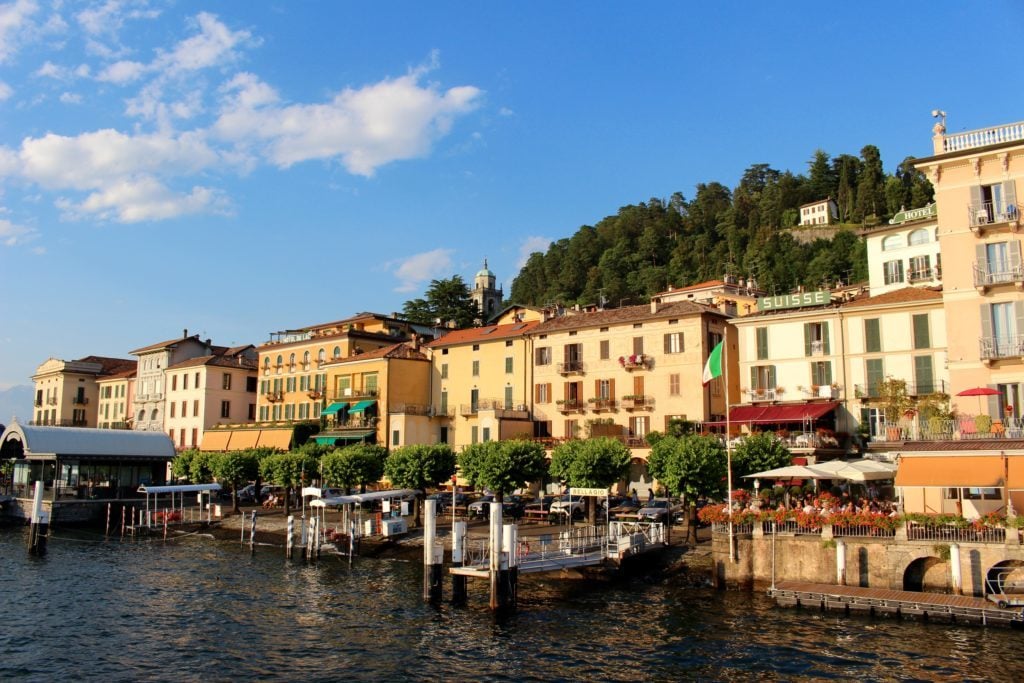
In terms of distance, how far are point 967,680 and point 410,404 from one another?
53.7 m

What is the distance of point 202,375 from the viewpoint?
306ft

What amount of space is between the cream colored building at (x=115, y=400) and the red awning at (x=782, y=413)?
8255 cm

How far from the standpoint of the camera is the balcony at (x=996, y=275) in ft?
119

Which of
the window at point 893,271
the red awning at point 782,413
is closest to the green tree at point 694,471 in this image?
the red awning at point 782,413

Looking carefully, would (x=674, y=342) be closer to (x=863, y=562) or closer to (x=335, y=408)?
(x=863, y=562)

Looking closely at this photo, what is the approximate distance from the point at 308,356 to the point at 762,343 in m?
47.6

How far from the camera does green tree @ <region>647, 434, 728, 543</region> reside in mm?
41281

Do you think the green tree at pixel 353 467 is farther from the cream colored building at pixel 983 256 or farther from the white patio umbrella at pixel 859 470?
the cream colored building at pixel 983 256

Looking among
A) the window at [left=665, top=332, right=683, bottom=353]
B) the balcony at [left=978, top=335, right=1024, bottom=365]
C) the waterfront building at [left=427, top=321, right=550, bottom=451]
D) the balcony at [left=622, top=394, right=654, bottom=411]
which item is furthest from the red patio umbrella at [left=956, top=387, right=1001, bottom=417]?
the waterfront building at [left=427, top=321, right=550, bottom=451]

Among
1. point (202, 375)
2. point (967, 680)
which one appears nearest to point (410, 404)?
point (202, 375)

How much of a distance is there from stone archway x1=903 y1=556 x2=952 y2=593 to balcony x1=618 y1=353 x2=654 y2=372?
28511 mm

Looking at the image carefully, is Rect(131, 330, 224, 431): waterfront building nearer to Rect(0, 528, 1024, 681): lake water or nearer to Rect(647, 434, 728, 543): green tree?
Rect(0, 528, 1024, 681): lake water

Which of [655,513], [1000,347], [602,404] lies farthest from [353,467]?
[1000,347]

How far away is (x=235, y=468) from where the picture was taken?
2633 inches
